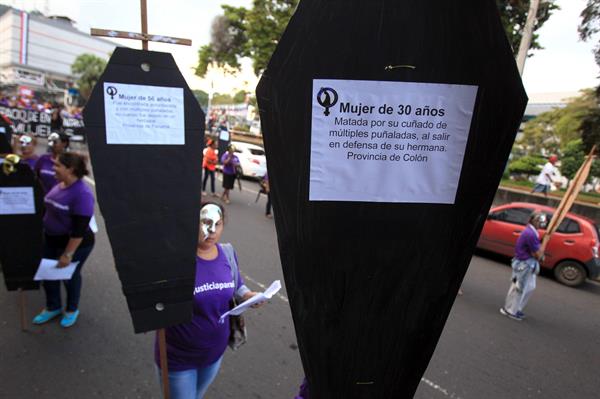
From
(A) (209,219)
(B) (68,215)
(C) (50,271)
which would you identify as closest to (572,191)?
(A) (209,219)

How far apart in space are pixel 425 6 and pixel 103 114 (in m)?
1.11

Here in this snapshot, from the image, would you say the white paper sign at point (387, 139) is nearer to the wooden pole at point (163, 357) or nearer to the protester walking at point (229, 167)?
Result: the wooden pole at point (163, 357)

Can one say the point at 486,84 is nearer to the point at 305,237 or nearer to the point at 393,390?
the point at 305,237

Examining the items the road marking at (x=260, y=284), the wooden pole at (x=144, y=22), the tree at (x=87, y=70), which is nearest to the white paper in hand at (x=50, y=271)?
the road marking at (x=260, y=284)

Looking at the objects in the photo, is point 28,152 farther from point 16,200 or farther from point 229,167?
point 229,167

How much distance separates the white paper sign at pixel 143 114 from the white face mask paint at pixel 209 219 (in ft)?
2.49

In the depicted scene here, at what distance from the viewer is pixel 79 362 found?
3.10m

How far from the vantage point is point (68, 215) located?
322 centimetres

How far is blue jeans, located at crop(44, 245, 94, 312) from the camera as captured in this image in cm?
340

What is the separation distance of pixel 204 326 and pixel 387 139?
1625mm

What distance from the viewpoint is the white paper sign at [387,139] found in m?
0.82

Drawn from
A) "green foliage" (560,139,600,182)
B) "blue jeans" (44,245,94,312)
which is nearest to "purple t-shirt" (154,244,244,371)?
"blue jeans" (44,245,94,312)

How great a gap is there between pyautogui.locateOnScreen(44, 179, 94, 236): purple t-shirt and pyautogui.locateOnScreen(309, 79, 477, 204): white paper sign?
2970mm

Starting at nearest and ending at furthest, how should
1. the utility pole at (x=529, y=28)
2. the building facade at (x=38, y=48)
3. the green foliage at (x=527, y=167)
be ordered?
the utility pole at (x=529, y=28) < the green foliage at (x=527, y=167) < the building facade at (x=38, y=48)
